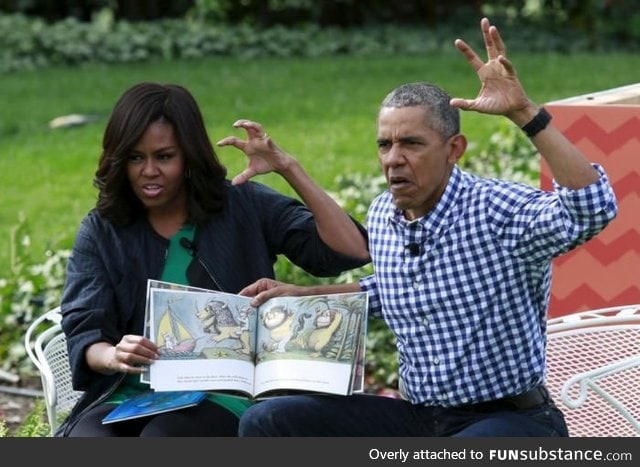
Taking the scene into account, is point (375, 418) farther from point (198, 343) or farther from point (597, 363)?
point (597, 363)

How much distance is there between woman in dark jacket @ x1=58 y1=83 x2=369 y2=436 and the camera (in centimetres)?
370

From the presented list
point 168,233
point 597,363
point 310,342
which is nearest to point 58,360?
point 168,233

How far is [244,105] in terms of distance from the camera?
12.1 meters

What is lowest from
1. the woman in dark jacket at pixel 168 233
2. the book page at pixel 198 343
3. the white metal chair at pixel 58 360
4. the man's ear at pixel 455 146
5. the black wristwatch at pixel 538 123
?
the white metal chair at pixel 58 360

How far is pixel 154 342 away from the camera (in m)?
3.50

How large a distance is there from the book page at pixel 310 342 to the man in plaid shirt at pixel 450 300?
0.20 ft

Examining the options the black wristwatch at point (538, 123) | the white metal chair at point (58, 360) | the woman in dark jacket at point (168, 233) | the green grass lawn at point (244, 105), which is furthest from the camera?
the green grass lawn at point (244, 105)

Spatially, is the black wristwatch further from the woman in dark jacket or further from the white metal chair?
the white metal chair

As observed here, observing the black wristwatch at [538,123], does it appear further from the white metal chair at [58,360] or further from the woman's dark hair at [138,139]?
the white metal chair at [58,360]

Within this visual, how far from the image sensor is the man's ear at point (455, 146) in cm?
344

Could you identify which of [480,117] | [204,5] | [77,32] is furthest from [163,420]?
[204,5]

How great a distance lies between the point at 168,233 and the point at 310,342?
0.60 m

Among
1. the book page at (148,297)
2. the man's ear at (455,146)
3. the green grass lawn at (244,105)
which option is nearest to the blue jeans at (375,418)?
the book page at (148,297)

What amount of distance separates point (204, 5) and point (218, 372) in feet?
51.3
